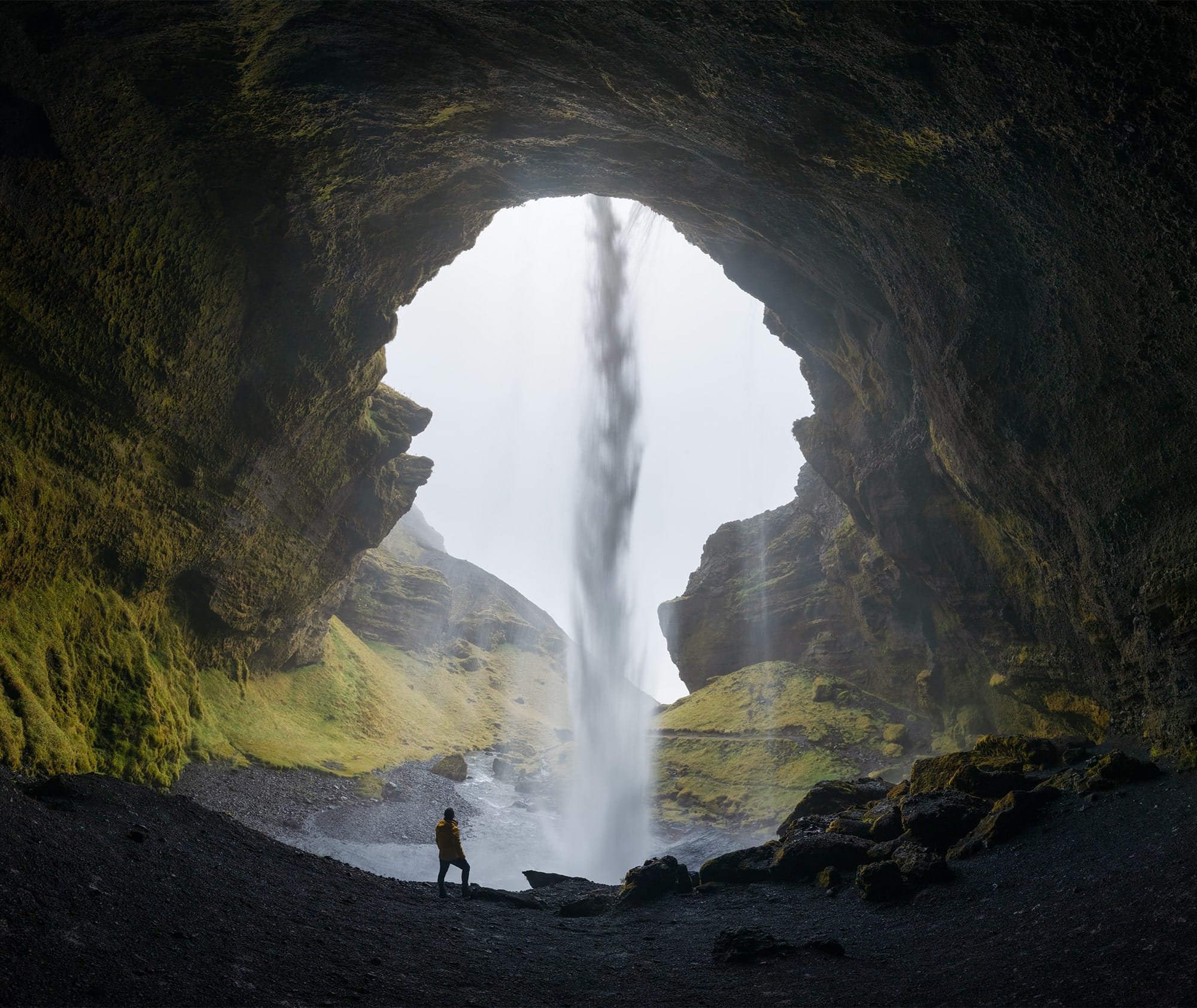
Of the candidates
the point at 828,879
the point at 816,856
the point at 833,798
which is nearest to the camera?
the point at 828,879

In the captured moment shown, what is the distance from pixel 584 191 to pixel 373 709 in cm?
3676

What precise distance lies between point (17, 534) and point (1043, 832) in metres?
21.8

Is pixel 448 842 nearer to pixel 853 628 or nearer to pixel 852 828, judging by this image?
pixel 852 828

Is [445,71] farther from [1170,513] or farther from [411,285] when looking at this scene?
[1170,513]

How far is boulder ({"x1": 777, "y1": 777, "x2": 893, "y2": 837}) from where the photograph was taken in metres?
18.5

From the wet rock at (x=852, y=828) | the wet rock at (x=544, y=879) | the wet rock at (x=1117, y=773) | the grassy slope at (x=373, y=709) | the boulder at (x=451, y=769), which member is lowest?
the wet rock at (x=544, y=879)

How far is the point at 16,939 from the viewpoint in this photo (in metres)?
4.98

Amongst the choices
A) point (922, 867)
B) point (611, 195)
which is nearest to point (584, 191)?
point (611, 195)

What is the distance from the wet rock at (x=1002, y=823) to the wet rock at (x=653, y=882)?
5051 millimetres

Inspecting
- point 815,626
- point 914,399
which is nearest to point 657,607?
point 815,626

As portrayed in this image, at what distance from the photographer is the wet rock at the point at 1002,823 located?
1070 centimetres

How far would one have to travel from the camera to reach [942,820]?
11.8 meters

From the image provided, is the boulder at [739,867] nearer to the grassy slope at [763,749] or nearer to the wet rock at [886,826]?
the wet rock at [886,826]

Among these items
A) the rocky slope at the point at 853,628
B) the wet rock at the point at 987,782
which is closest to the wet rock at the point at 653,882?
the wet rock at the point at 987,782
